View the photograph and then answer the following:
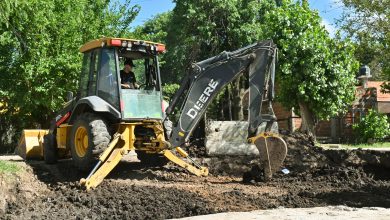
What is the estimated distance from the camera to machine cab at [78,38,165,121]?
33.6 feet

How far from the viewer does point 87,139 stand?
34.0 feet

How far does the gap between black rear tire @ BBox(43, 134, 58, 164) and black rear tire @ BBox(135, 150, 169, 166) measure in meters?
2.01

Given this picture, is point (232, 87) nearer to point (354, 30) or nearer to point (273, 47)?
point (354, 30)

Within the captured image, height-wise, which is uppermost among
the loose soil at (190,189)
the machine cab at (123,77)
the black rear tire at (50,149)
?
the machine cab at (123,77)

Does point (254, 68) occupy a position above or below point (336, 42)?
below

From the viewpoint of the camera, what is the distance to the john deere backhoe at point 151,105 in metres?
9.98

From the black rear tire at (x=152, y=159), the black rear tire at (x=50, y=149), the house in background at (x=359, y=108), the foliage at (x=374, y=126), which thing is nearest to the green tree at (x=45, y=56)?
the black rear tire at (x=50, y=149)

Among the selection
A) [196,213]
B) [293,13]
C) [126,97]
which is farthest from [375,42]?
[196,213]

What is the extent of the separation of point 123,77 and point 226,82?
2.14 m

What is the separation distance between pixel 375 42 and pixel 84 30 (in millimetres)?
13185

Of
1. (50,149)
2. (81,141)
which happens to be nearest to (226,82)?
(81,141)

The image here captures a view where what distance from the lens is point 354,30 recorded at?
78.7ft

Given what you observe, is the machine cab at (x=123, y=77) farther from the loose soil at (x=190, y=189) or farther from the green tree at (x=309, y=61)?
the green tree at (x=309, y=61)

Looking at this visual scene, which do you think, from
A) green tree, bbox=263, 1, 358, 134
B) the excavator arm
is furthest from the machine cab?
green tree, bbox=263, 1, 358, 134
